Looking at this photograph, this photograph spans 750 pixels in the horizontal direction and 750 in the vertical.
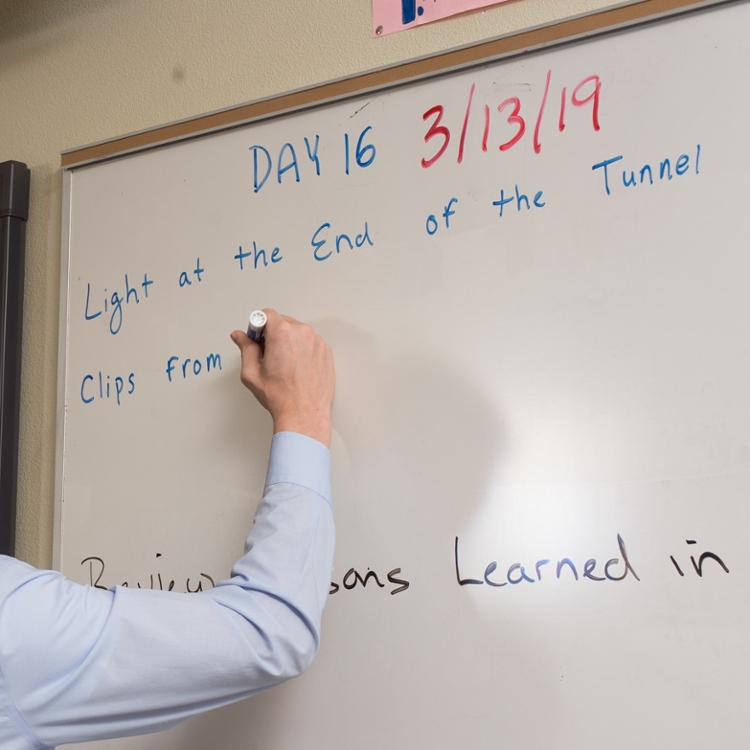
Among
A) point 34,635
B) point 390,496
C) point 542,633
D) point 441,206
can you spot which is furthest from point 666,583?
point 34,635

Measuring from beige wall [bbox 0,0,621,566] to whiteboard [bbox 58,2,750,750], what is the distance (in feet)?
0.31

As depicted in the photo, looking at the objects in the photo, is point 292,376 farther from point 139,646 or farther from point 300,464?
point 139,646

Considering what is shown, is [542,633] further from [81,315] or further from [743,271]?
[81,315]

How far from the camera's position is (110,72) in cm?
117

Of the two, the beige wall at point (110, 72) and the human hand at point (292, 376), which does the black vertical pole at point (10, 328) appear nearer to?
the beige wall at point (110, 72)

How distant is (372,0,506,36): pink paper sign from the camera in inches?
37.1

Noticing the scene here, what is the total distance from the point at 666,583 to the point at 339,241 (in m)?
0.52

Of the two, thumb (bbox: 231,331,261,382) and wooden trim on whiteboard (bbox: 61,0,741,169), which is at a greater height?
wooden trim on whiteboard (bbox: 61,0,741,169)

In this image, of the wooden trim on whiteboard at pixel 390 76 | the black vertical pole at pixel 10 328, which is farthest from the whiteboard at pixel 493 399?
the black vertical pole at pixel 10 328

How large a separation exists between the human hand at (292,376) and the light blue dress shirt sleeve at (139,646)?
0.16m

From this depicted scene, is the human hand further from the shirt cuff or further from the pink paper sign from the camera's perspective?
the pink paper sign

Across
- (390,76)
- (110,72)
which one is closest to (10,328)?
(110,72)

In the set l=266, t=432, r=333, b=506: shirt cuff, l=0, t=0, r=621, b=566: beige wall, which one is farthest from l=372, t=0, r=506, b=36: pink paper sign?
l=266, t=432, r=333, b=506: shirt cuff

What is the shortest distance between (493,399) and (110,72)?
2.60 ft
